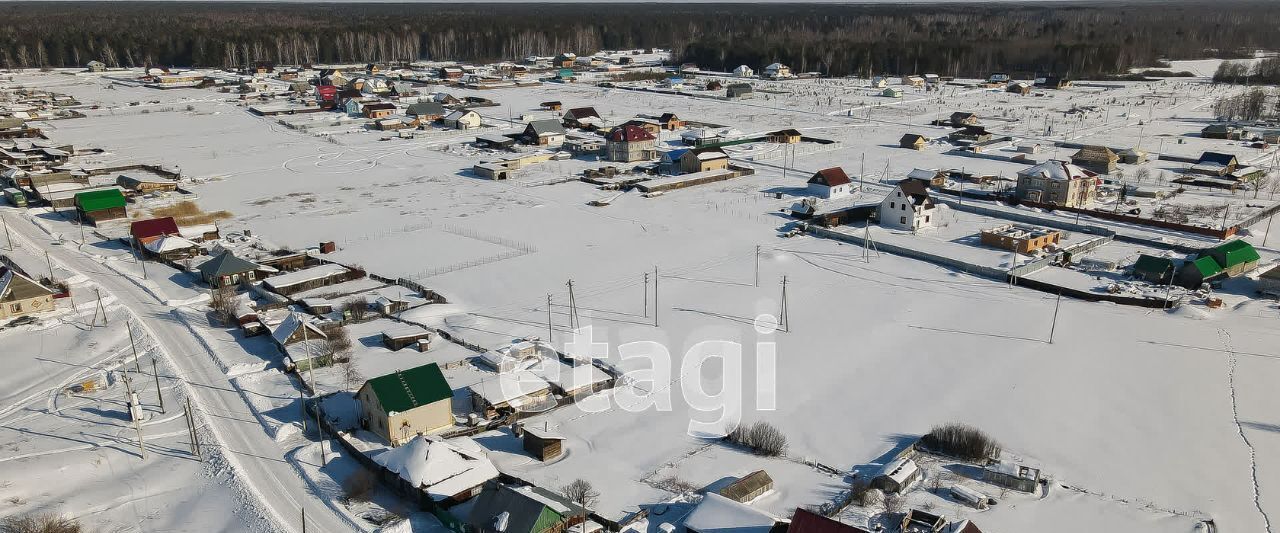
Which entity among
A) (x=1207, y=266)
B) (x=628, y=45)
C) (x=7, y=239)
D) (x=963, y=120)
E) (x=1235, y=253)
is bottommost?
(x=7, y=239)

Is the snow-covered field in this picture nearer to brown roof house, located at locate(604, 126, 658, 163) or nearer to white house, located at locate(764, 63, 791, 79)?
brown roof house, located at locate(604, 126, 658, 163)

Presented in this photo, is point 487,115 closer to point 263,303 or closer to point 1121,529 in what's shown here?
point 263,303

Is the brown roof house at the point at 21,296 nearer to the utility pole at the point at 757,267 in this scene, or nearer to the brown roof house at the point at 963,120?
the utility pole at the point at 757,267

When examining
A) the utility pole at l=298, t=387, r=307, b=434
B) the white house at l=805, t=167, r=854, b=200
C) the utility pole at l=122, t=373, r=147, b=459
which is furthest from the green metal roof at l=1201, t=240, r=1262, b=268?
the utility pole at l=122, t=373, r=147, b=459

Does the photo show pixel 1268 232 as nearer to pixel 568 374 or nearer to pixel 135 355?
pixel 568 374

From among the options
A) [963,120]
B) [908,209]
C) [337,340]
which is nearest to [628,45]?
[963,120]

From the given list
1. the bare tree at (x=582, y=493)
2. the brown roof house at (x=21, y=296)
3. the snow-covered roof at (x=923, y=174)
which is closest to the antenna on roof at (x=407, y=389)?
the bare tree at (x=582, y=493)
